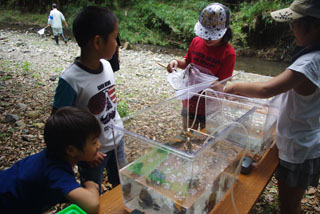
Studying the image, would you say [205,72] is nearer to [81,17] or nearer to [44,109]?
[81,17]

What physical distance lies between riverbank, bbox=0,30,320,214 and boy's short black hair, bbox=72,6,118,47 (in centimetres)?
156

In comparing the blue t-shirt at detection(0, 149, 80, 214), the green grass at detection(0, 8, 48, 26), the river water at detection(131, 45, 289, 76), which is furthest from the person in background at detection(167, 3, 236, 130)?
the green grass at detection(0, 8, 48, 26)

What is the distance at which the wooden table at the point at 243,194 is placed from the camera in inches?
42.2

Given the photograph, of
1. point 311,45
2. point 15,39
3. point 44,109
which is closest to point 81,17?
point 311,45

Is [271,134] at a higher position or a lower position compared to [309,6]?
lower

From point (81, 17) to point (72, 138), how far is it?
0.69m

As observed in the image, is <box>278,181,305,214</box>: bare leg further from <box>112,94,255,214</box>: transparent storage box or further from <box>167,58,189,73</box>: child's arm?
<box>167,58,189,73</box>: child's arm

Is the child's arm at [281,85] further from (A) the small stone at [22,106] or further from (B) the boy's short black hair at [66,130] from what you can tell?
(A) the small stone at [22,106]

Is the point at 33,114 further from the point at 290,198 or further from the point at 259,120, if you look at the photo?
the point at 290,198

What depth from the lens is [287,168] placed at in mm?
1358

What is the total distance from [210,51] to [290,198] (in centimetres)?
126

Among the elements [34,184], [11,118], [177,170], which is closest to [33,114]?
[11,118]

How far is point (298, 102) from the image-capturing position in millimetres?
1240

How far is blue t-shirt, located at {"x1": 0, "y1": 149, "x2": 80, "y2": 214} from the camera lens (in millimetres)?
934
